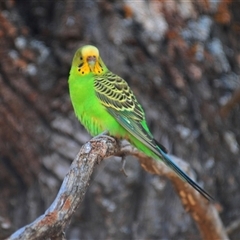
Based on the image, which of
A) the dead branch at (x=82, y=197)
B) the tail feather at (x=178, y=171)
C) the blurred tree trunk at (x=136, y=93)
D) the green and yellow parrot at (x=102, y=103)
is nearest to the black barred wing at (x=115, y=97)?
the green and yellow parrot at (x=102, y=103)

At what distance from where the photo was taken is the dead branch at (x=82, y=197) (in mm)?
1598

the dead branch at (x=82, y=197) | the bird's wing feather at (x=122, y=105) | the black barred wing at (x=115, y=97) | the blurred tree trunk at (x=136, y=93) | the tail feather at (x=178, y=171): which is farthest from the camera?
the blurred tree trunk at (x=136, y=93)

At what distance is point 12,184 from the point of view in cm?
333

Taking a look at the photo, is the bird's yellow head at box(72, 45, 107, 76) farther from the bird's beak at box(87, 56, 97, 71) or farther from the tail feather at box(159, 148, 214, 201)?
the tail feather at box(159, 148, 214, 201)

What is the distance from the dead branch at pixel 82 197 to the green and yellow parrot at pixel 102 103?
9 centimetres

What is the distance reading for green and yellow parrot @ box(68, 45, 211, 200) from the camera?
255 cm

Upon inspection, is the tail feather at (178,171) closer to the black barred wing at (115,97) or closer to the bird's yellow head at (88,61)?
the black barred wing at (115,97)

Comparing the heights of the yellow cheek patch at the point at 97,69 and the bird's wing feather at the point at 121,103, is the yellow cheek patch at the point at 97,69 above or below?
above

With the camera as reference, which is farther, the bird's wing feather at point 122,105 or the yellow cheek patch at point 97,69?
the yellow cheek patch at point 97,69

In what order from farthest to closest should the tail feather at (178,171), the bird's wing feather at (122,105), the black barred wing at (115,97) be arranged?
the black barred wing at (115,97)
the bird's wing feather at (122,105)
the tail feather at (178,171)

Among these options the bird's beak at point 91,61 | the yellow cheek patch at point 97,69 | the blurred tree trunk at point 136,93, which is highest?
the bird's beak at point 91,61

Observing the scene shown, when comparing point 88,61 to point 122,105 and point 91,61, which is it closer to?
point 91,61

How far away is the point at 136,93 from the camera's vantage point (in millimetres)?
3248

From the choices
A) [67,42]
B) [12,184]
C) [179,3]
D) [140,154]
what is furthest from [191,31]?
[12,184]
